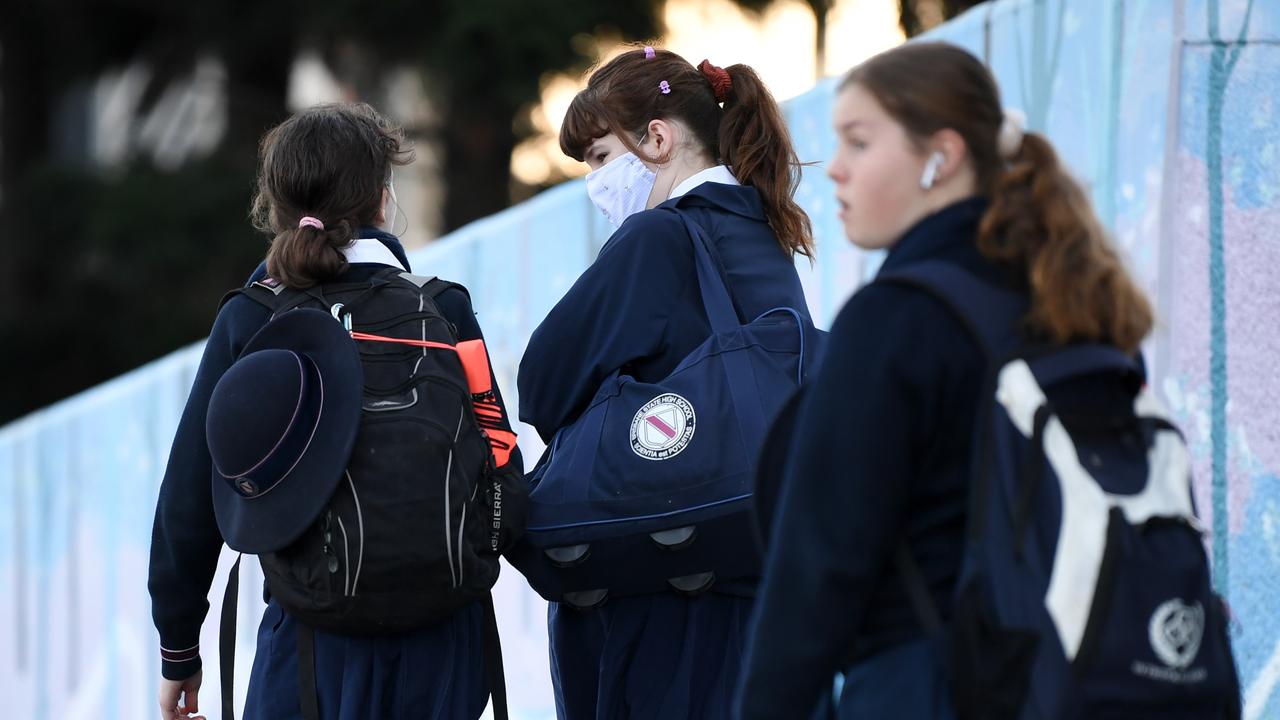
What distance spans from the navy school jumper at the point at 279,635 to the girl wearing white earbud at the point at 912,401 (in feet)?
2.99

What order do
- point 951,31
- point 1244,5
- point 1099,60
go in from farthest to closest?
point 951,31
point 1099,60
point 1244,5

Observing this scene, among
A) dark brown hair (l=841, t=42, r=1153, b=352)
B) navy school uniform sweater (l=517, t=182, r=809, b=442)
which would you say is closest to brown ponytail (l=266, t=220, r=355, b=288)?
navy school uniform sweater (l=517, t=182, r=809, b=442)

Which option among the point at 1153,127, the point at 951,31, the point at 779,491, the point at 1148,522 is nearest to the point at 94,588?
the point at 951,31

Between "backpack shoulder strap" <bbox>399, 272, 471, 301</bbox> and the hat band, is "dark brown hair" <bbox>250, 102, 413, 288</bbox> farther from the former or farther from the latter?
the hat band

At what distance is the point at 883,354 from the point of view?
5.35ft

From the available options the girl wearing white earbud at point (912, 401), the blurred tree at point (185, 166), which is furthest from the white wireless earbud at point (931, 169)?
the blurred tree at point (185, 166)

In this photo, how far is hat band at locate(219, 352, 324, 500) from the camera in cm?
232

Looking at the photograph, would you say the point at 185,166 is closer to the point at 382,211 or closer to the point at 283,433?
the point at 382,211

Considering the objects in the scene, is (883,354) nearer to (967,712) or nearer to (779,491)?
(779,491)

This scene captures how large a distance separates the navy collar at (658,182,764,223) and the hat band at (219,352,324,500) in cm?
73

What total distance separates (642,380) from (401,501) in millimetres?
481

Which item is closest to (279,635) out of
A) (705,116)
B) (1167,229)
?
(705,116)

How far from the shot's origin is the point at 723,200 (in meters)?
2.68

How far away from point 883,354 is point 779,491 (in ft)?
0.93
